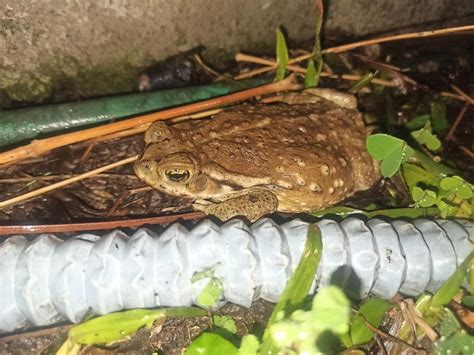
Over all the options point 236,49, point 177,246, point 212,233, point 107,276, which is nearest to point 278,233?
point 212,233

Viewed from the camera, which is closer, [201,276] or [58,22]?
[201,276]

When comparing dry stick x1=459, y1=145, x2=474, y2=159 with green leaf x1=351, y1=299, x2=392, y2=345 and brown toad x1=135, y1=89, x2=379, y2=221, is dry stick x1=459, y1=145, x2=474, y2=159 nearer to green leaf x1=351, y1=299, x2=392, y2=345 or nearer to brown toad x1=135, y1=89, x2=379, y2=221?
brown toad x1=135, y1=89, x2=379, y2=221

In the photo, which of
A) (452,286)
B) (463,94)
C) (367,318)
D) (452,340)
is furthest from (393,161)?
(463,94)

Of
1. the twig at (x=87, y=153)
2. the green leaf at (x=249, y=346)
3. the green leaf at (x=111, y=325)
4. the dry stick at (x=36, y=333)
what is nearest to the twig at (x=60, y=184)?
the twig at (x=87, y=153)

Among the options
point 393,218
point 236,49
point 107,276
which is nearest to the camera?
point 107,276

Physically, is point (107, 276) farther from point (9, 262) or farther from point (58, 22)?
point (58, 22)

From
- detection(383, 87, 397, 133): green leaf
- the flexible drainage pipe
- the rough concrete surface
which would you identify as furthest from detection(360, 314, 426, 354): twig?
the rough concrete surface

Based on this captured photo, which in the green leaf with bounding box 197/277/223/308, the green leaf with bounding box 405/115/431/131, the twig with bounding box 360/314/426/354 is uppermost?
the green leaf with bounding box 405/115/431/131
